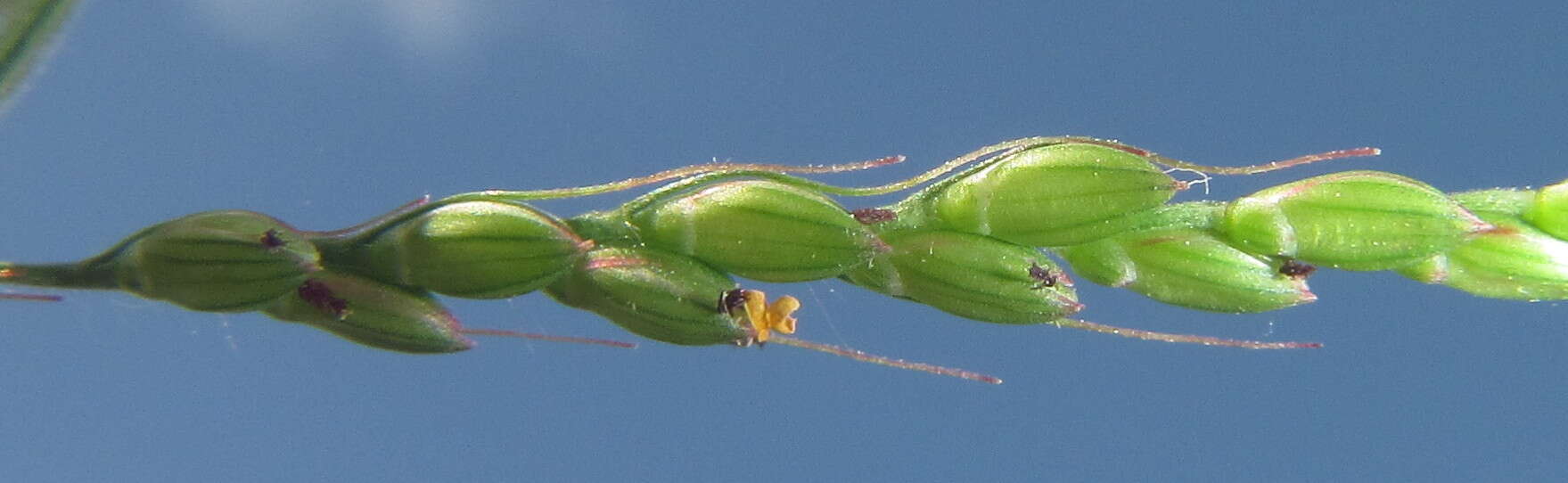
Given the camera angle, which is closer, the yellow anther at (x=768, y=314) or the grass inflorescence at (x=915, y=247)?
the grass inflorescence at (x=915, y=247)

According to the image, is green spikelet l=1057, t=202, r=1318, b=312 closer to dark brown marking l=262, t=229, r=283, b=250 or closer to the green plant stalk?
dark brown marking l=262, t=229, r=283, b=250

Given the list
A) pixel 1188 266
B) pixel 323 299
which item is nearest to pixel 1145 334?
pixel 1188 266

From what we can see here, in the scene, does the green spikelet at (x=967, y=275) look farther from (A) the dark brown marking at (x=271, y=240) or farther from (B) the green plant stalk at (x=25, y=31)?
(B) the green plant stalk at (x=25, y=31)

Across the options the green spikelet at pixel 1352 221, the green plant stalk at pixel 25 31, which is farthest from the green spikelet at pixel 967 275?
the green plant stalk at pixel 25 31

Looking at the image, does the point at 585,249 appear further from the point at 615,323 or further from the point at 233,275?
the point at 233,275

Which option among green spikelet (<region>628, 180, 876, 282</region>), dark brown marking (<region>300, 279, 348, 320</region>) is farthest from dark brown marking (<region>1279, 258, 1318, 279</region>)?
dark brown marking (<region>300, 279, 348, 320</region>)

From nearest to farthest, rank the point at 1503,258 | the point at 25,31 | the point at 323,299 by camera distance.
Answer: the point at 25,31 < the point at 323,299 < the point at 1503,258

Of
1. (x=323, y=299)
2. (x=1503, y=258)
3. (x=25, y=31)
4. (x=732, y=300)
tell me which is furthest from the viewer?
(x=1503, y=258)

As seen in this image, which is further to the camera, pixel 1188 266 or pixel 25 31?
pixel 1188 266

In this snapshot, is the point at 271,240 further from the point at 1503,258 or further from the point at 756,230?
the point at 1503,258
